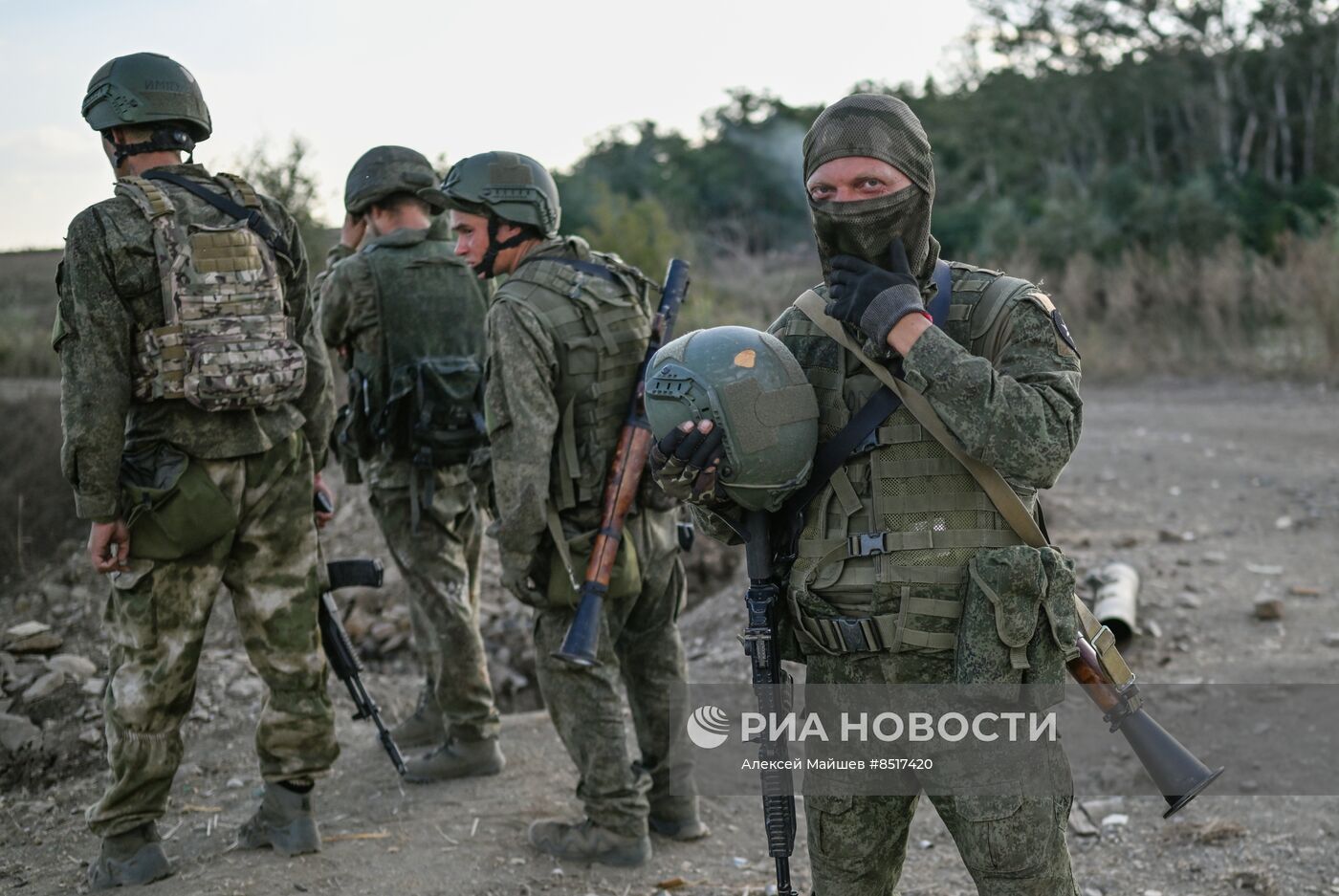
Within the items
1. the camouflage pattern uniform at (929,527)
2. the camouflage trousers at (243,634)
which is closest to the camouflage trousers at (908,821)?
the camouflage pattern uniform at (929,527)

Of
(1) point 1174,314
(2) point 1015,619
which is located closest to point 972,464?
(2) point 1015,619

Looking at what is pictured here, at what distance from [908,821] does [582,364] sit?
1965 millimetres

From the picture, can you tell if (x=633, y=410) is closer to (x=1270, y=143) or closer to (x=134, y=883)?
(x=134, y=883)

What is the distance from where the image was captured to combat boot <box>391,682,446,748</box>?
18.5 feet

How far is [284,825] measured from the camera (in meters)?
4.43

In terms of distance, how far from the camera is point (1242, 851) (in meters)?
4.54

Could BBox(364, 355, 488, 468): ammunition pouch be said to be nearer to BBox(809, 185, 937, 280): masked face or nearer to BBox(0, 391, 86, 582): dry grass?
BBox(809, 185, 937, 280): masked face

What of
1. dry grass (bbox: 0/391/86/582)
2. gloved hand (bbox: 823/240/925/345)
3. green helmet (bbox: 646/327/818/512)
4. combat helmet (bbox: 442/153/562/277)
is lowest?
dry grass (bbox: 0/391/86/582)

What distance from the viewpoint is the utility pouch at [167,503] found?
4.01 m

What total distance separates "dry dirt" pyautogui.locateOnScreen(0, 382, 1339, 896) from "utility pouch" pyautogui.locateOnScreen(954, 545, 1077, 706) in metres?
1.92

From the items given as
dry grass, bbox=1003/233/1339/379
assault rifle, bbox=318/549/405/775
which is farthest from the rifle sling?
dry grass, bbox=1003/233/1339/379

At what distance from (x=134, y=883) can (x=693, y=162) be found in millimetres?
38165

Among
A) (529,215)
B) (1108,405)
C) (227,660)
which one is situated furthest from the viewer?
(1108,405)

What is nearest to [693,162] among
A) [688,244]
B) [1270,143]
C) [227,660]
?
[1270,143]
